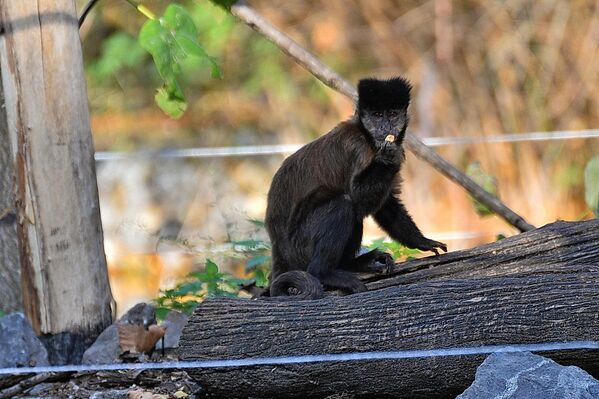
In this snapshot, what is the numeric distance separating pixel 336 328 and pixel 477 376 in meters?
0.64

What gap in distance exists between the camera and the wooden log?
3.68 metres

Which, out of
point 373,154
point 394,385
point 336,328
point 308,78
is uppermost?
point 308,78

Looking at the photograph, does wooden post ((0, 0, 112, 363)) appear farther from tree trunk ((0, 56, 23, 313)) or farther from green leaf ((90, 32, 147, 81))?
green leaf ((90, 32, 147, 81))

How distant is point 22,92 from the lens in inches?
Answer: 187

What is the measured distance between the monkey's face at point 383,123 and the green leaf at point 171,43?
0.78 meters

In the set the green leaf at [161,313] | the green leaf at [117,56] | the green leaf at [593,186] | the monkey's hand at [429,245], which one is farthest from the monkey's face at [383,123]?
the green leaf at [117,56]

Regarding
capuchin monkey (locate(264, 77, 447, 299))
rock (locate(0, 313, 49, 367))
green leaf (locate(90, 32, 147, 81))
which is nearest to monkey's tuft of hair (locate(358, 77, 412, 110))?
capuchin monkey (locate(264, 77, 447, 299))

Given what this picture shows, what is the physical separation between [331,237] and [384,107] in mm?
667

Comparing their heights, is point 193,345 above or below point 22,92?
below

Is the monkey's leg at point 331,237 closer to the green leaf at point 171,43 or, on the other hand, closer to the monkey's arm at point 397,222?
the monkey's arm at point 397,222

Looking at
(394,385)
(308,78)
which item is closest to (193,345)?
(394,385)

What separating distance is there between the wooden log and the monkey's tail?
1.01 ft

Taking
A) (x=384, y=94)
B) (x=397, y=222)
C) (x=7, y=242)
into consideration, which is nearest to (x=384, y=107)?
(x=384, y=94)

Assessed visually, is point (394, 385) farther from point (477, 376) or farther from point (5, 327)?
point (5, 327)
